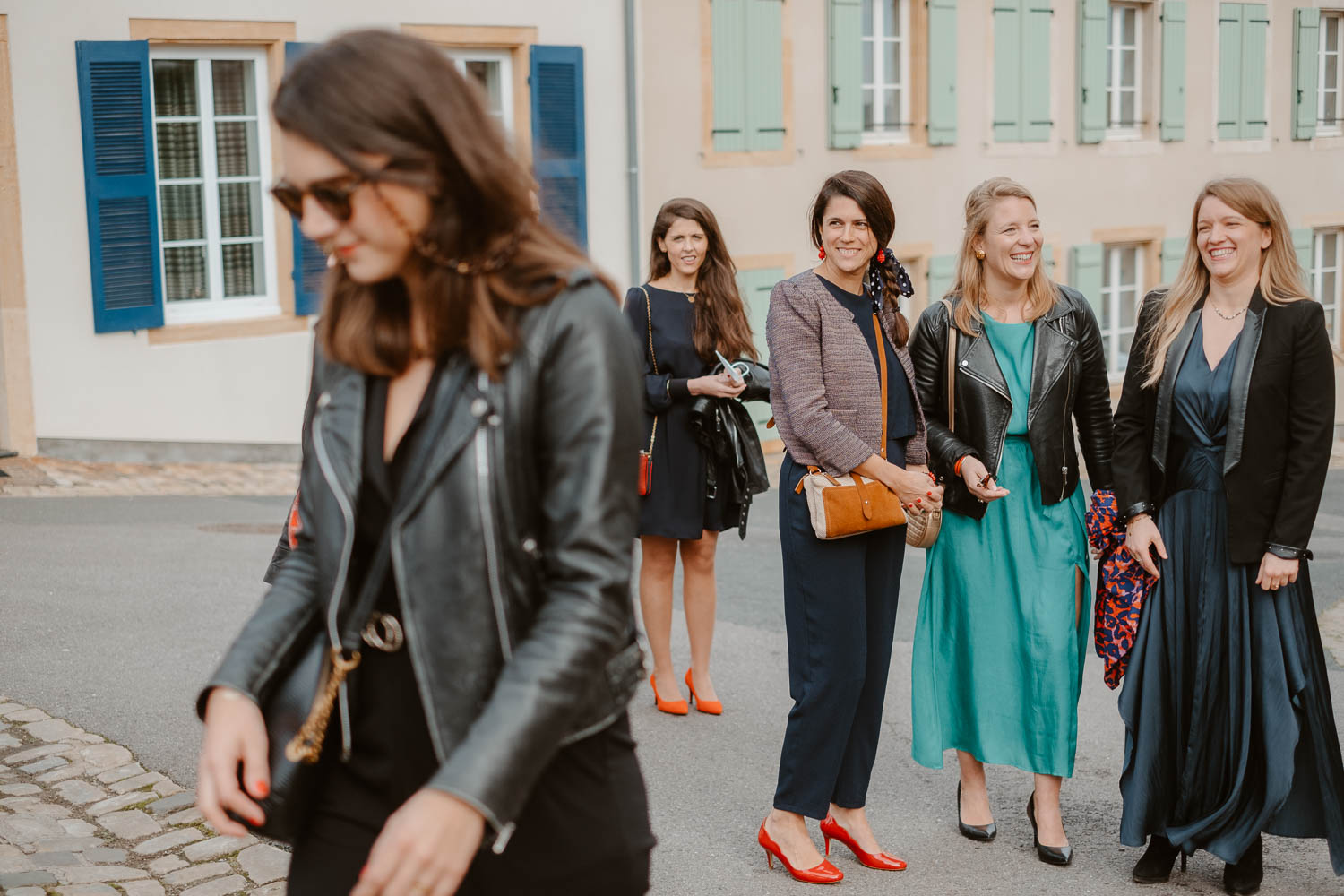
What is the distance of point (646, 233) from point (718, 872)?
1123cm

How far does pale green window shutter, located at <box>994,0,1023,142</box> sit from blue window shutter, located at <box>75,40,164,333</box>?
32.7ft

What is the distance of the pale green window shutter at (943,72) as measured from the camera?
17609 millimetres

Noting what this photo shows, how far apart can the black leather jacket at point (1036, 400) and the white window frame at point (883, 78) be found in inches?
510

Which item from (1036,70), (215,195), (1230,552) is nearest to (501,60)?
(215,195)

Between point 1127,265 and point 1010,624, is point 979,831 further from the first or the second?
point 1127,265

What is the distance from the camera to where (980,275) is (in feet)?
16.2

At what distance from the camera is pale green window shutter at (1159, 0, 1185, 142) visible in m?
→ 20.3

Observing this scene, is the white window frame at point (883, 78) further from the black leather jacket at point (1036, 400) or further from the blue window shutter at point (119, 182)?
the black leather jacket at point (1036, 400)

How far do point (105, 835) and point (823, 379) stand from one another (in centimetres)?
241

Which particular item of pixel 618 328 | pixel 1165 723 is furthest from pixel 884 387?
pixel 618 328

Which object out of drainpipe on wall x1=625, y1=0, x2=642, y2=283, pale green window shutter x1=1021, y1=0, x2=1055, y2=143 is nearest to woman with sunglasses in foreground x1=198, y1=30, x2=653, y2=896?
drainpipe on wall x1=625, y1=0, x2=642, y2=283

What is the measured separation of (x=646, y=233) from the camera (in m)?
15.4

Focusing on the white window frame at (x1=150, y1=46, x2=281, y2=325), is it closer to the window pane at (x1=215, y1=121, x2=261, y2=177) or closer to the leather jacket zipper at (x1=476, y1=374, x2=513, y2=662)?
the window pane at (x1=215, y1=121, x2=261, y2=177)

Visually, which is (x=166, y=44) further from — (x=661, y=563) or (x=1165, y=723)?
(x=1165, y=723)
